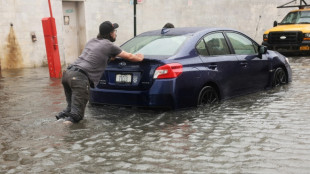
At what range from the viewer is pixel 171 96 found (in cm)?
648

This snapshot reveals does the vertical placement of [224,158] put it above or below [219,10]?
below

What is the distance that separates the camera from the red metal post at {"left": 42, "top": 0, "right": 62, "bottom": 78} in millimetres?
12281

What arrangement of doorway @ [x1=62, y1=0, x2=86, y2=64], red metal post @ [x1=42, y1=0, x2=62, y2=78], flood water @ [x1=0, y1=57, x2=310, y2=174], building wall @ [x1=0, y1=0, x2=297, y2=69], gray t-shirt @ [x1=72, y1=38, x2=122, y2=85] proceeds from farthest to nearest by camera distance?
1. doorway @ [x1=62, y1=0, x2=86, y2=64]
2. building wall @ [x1=0, y1=0, x2=297, y2=69]
3. red metal post @ [x1=42, y1=0, x2=62, y2=78]
4. gray t-shirt @ [x1=72, y1=38, x2=122, y2=85]
5. flood water @ [x1=0, y1=57, x2=310, y2=174]

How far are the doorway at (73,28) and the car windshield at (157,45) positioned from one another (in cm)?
1024

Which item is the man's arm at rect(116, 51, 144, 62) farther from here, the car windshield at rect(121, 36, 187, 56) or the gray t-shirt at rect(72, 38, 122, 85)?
the car windshield at rect(121, 36, 187, 56)

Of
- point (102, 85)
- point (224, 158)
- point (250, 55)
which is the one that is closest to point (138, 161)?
point (224, 158)

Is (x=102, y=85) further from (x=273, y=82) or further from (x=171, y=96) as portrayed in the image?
(x=273, y=82)

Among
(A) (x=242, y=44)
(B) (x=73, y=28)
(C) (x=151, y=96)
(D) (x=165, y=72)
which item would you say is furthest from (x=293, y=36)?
(C) (x=151, y=96)

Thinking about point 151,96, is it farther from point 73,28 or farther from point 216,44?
point 73,28

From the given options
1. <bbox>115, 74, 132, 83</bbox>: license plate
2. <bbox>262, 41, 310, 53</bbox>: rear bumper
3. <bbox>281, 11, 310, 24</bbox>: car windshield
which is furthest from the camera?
<bbox>281, 11, 310, 24</bbox>: car windshield

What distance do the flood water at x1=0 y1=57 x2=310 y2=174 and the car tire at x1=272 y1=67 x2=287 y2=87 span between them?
857 millimetres

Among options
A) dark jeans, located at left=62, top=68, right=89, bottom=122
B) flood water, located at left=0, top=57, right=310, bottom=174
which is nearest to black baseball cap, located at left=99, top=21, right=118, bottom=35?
dark jeans, located at left=62, top=68, right=89, bottom=122

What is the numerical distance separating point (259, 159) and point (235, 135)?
103 cm

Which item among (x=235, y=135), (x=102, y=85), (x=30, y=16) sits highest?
(x=30, y=16)
